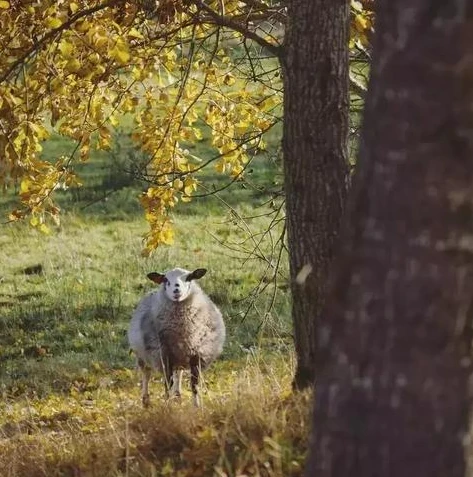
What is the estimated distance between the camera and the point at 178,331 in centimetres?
949

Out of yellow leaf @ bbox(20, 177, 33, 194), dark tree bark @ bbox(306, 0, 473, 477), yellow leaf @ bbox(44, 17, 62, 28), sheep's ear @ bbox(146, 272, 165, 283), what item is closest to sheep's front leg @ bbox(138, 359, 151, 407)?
sheep's ear @ bbox(146, 272, 165, 283)

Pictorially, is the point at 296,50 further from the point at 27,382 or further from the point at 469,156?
the point at 27,382

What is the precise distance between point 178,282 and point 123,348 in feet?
13.4

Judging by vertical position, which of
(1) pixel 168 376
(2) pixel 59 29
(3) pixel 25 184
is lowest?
(1) pixel 168 376

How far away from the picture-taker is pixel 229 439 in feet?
18.2

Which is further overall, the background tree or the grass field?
the background tree

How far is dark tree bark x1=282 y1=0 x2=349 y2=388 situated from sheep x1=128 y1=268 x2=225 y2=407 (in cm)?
312

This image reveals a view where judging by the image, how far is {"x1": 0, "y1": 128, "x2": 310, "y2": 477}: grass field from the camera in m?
5.70

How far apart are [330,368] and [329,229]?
8.55ft

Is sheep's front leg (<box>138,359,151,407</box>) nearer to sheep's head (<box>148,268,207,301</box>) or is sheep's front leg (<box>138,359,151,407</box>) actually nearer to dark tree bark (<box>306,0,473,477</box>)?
sheep's head (<box>148,268,207,301</box>)

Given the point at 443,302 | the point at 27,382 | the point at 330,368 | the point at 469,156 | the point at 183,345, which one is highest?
the point at 469,156

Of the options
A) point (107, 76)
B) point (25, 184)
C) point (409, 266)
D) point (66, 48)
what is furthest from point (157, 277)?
point (409, 266)

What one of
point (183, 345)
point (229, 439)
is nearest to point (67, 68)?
point (183, 345)

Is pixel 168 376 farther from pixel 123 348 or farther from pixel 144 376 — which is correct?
pixel 123 348
